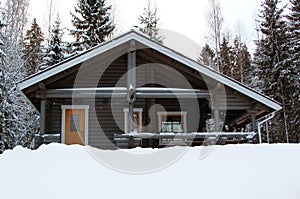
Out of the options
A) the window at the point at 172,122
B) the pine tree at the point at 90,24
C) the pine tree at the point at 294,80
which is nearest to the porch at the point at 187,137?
the window at the point at 172,122

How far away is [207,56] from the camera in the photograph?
954 inches

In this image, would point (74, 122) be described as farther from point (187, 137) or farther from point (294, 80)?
point (294, 80)

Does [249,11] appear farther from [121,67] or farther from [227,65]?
[121,67]

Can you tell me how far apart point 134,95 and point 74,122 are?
3.04 metres

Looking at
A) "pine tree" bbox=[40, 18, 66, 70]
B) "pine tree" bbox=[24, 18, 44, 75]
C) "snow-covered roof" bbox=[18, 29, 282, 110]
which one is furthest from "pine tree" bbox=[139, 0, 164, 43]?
"snow-covered roof" bbox=[18, 29, 282, 110]

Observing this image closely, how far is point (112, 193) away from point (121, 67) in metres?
7.64

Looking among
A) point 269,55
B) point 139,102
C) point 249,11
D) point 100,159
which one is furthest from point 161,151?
point 249,11

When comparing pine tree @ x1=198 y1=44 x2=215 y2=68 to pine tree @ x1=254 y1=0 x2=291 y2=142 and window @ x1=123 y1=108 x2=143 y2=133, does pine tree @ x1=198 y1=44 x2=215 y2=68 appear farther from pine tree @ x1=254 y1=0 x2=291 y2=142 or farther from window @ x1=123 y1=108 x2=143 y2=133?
window @ x1=123 y1=108 x2=143 y2=133

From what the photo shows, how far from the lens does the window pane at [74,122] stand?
11.1 meters

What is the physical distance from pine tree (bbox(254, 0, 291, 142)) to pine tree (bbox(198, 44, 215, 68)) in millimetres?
3876

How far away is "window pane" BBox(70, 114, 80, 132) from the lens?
1113 centimetres

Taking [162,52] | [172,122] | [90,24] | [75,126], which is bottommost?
[75,126]

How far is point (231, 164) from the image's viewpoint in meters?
5.60

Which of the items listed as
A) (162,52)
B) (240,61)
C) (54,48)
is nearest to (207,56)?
(240,61)
